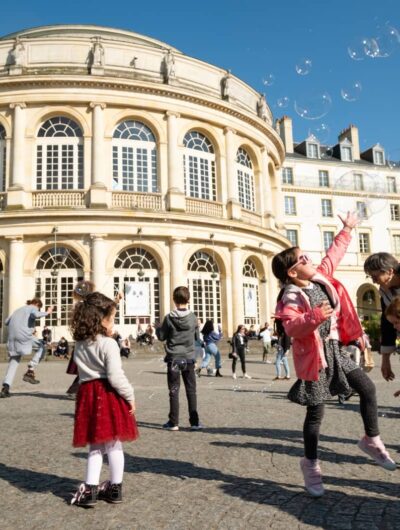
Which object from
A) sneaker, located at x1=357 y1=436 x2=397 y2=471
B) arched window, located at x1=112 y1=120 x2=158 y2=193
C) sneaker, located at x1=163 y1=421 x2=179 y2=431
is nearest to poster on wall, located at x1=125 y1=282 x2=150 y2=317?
arched window, located at x1=112 y1=120 x2=158 y2=193

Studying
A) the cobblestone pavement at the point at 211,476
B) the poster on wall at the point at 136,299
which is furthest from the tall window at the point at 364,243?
the cobblestone pavement at the point at 211,476

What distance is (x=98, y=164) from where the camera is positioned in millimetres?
24281

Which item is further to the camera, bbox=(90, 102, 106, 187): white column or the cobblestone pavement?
bbox=(90, 102, 106, 187): white column

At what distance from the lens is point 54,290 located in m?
24.0

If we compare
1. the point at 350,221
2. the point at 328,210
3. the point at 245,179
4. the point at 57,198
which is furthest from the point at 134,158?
the point at 328,210

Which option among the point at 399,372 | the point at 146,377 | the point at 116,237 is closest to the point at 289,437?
the point at 146,377

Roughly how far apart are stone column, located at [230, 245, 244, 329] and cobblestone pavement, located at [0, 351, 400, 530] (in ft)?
61.2

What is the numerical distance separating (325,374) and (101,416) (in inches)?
65.1

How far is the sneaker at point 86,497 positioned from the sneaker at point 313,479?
1466 millimetres

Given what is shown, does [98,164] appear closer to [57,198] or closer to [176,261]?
[57,198]

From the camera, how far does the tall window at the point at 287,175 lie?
4853 cm

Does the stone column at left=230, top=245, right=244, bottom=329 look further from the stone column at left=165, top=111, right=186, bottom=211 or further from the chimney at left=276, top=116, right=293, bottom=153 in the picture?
the chimney at left=276, top=116, right=293, bottom=153

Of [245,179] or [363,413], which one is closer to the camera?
[363,413]

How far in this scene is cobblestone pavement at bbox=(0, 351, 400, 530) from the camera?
10.3 ft
